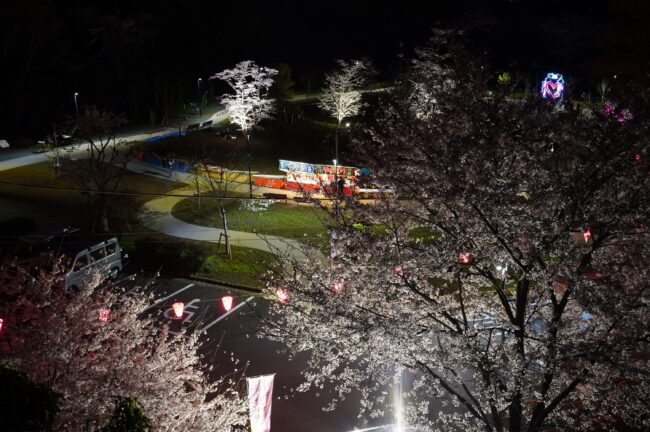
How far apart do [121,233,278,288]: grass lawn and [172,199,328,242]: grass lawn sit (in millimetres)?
2102

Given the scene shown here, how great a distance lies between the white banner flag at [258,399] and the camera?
8.66m

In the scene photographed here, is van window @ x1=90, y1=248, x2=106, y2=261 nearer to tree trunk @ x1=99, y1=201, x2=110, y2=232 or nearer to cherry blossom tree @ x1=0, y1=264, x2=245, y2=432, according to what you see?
tree trunk @ x1=99, y1=201, x2=110, y2=232

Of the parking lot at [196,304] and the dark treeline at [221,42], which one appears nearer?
the parking lot at [196,304]

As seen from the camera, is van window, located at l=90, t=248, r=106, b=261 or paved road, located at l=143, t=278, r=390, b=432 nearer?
paved road, located at l=143, t=278, r=390, b=432

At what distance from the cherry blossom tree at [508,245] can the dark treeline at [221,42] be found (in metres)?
30.6

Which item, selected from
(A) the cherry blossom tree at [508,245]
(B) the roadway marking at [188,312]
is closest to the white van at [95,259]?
(B) the roadway marking at [188,312]

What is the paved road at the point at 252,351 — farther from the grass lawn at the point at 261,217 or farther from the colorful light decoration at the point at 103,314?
the grass lawn at the point at 261,217

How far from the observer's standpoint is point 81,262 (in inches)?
645

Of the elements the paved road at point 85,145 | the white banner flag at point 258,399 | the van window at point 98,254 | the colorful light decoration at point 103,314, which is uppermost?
the paved road at point 85,145

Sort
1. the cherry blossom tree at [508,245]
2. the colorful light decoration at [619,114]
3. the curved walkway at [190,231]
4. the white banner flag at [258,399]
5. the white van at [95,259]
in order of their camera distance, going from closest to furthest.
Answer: the cherry blossom tree at [508,245] → the colorful light decoration at [619,114] → the white banner flag at [258,399] → the white van at [95,259] → the curved walkway at [190,231]

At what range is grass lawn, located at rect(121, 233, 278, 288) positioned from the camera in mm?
18547

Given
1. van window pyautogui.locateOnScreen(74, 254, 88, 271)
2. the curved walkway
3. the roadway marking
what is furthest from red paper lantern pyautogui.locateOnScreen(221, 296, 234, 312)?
van window pyautogui.locateOnScreen(74, 254, 88, 271)

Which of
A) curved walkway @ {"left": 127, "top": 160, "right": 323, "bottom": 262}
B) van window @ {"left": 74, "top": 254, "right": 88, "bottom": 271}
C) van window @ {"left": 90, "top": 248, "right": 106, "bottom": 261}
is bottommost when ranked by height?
van window @ {"left": 74, "top": 254, "right": 88, "bottom": 271}

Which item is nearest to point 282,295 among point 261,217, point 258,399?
point 258,399
